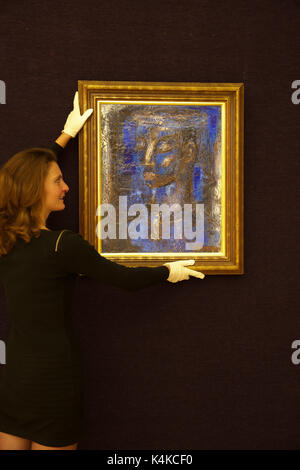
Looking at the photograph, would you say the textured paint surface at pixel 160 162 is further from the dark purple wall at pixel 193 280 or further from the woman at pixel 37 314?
the woman at pixel 37 314

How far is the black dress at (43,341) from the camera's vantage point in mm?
1352

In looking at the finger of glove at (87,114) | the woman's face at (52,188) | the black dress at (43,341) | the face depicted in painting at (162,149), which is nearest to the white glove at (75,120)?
the finger of glove at (87,114)

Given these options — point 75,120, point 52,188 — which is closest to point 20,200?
point 52,188

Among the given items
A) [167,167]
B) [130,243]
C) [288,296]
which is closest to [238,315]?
[288,296]

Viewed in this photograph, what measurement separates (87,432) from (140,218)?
3.66 ft

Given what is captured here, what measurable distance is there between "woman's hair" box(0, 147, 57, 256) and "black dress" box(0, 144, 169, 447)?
4cm

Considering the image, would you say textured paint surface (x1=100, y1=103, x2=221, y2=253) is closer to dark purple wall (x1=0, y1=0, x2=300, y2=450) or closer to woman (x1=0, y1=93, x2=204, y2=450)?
dark purple wall (x1=0, y1=0, x2=300, y2=450)

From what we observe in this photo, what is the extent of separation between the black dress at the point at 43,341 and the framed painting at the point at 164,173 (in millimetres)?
506

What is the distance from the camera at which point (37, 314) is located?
137cm

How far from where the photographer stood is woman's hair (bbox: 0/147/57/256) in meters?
1.36

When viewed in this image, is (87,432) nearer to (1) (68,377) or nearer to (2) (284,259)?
(1) (68,377)

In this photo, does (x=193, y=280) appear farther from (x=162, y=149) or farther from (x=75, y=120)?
(x=75, y=120)

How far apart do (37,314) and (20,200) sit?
0.42 metres

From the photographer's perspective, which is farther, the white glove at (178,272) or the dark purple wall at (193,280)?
the dark purple wall at (193,280)
